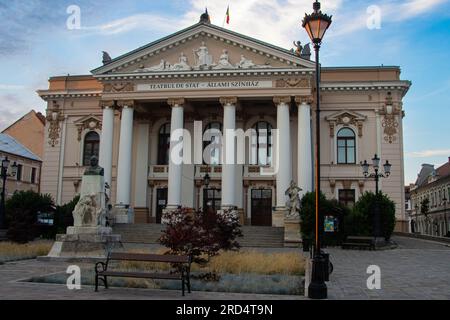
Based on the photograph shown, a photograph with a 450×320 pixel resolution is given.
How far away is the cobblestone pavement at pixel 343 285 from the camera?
10.4 meters

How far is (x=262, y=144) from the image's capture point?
40.0 meters

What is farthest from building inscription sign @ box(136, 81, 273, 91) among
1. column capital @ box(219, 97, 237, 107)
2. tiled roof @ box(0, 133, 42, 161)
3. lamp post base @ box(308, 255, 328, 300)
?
lamp post base @ box(308, 255, 328, 300)

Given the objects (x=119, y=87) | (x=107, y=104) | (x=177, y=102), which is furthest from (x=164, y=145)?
(x=119, y=87)

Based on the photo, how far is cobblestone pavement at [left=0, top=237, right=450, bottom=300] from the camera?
10.4 m

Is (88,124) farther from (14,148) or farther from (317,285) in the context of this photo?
(317,285)

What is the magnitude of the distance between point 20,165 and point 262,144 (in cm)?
2918

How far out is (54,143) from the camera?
143 feet

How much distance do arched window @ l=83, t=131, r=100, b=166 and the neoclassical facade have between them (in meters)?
0.09

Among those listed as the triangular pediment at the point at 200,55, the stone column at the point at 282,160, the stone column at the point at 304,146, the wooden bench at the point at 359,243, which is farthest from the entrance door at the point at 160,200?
the wooden bench at the point at 359,243

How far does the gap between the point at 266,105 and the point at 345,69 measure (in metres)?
7.00

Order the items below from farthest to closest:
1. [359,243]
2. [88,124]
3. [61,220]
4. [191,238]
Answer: [88,124]
[61,220]
[359,243]
[191,238]

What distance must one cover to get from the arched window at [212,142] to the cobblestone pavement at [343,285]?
68.5ft
